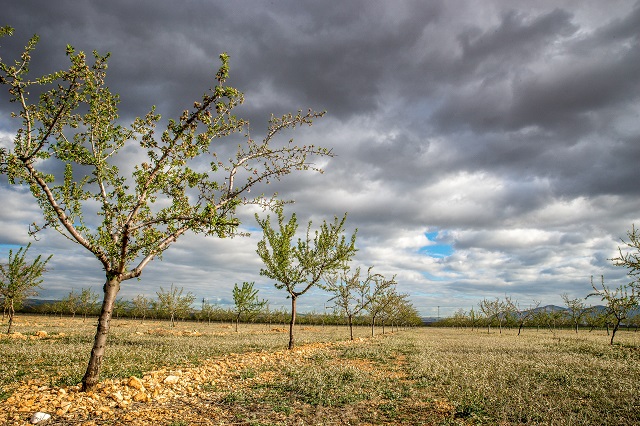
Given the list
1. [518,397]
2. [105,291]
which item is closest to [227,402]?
[105,291]

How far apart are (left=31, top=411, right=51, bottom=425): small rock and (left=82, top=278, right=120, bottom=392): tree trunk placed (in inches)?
86.5

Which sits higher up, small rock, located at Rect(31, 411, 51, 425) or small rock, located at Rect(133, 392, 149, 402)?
small rock, located at Rect(31, 411, 51, 425)

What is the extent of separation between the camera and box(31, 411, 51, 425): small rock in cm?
828

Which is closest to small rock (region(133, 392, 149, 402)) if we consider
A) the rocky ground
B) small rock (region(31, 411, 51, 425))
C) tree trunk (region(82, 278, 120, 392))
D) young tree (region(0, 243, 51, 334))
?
the rocky ground

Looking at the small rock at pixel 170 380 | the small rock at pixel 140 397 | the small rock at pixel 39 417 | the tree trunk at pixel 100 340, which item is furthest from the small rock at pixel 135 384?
the small rock at pixel 39 417

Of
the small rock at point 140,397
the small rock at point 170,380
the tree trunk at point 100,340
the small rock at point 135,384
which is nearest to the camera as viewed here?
the small rock at point 140,397

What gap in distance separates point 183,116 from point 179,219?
3733 millimetres

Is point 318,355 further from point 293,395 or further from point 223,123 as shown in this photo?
point 223,123

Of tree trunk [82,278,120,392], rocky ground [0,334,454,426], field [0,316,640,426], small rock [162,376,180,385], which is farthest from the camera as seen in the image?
small rock [162,376,180,385]

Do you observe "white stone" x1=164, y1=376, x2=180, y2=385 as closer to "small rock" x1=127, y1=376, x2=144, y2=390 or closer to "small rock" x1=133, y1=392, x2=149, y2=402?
"small rock" x1=127, y1=376, x2=144, y2=390

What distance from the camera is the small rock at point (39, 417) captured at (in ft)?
27.2

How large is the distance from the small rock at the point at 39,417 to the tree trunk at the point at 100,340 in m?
2.20

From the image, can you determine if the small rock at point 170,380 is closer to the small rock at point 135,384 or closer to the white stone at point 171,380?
the white stone at point 171,380

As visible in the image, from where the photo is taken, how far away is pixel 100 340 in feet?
37.2
